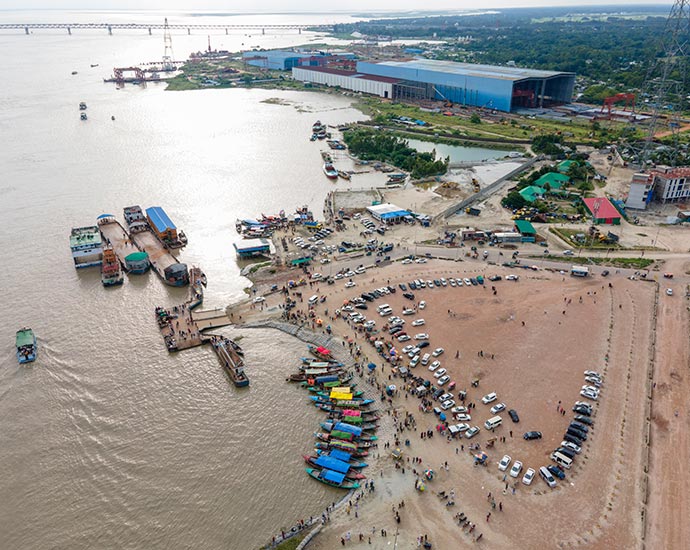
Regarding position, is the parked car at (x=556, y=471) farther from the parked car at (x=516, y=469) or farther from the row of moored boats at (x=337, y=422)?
the row of moored boats at (x=337, y=422)

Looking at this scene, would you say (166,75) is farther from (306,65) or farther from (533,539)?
(533,539)

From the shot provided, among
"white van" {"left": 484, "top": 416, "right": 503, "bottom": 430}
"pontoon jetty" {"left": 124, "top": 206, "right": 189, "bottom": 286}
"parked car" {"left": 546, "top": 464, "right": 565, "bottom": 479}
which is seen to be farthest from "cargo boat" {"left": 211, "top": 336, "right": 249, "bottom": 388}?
"parked car" {"left": 546, "top": 464, "right": 565, "bottom": 479}

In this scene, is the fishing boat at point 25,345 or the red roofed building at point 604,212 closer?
the fishing boat at point 25,345

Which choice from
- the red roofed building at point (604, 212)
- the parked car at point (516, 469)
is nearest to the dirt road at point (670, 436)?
the parked car at point (516, 469)

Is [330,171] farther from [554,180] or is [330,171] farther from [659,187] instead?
[659,187]

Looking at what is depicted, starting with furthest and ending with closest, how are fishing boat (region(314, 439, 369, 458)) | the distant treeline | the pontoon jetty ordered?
the distant treeline < the pontoon jetty < fishing boat (region(314, 439, 369, 458))

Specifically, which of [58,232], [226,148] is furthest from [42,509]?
[226,148]

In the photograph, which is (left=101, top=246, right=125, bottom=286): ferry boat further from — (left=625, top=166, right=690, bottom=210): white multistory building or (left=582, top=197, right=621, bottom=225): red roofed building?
(left=625, top=166, right=690, bottom=210): white multistory building
